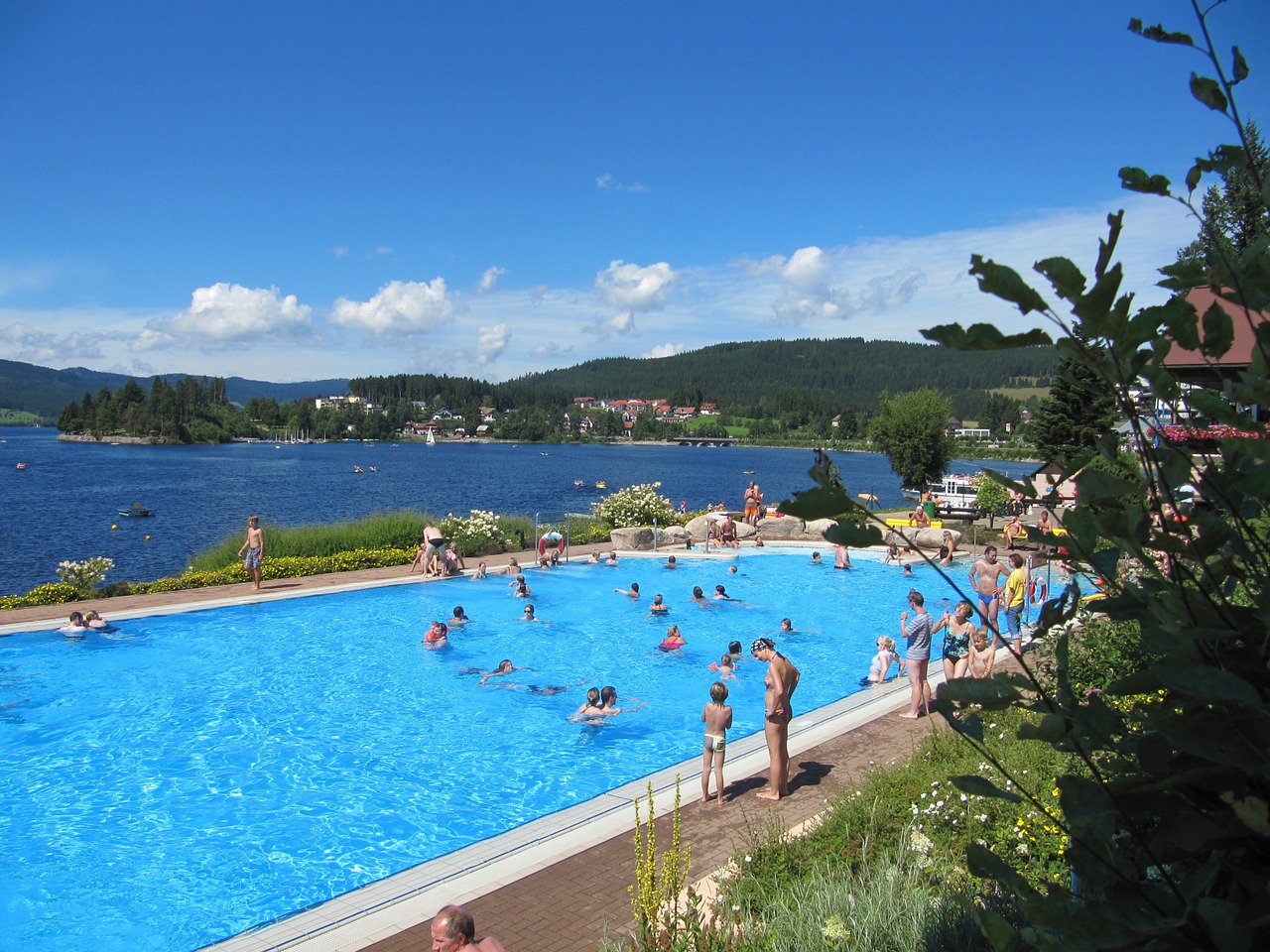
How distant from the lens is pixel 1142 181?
1.89m

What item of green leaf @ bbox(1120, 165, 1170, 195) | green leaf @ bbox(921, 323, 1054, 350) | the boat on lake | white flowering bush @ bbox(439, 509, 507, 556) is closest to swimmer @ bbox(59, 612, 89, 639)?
white flowering bush @ bbox(439, 509, 507, 556)

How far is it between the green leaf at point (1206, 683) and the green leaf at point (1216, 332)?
646 mm

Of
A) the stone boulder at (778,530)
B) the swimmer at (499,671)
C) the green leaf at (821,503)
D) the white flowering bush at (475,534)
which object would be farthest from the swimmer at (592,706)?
the stone boulder at (778,530)

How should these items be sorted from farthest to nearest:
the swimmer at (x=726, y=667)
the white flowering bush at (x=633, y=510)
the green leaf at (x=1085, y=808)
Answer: the white flowering bush at (x=633, y=510) → the swimmer at (x=726, y=667) → the green leaf at (x=1085, y=808)

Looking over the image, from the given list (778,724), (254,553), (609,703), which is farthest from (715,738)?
(254,553)

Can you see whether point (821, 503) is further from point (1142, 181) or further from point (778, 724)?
point (778, 724)

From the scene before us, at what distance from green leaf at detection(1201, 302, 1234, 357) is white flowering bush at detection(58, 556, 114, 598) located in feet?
69.5

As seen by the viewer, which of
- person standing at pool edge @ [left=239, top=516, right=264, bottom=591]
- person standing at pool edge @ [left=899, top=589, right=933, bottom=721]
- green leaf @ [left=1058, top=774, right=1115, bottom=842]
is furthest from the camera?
person standing at pool edge @ [left=239, top=516, right=264, bottom=591]

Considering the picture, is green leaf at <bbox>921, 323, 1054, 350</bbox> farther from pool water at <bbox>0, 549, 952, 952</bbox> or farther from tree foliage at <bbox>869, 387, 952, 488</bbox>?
tree foliage at <bbox>869, 387, 952, 488</bbox>

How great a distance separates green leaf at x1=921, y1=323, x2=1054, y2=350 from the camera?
1.61 m

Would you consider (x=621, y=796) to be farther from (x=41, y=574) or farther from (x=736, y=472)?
(x=736, y=472)

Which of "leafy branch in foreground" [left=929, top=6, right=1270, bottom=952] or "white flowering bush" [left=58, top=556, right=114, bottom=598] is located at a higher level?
"leafy branch in foreground" [left=929, top=6, right=1270, bottom=952]

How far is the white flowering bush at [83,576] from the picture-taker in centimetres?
1864

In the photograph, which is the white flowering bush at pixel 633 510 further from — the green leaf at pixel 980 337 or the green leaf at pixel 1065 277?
the green leaf at pixel 1065 277
